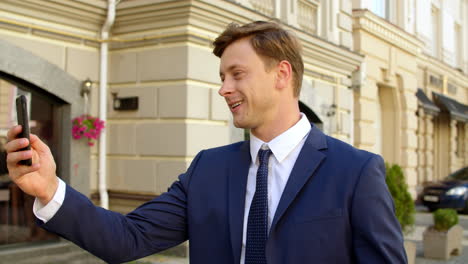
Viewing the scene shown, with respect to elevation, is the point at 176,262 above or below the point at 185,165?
below

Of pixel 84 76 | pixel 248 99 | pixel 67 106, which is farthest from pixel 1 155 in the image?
pixel 248 99

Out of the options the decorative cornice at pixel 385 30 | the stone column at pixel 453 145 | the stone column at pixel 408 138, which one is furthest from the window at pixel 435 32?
the stone column at pixel 408 138

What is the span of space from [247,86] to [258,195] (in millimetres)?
417

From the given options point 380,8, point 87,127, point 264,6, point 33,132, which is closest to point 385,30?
point 380,8

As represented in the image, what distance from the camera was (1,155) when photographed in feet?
21.2

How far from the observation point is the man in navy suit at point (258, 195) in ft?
5.76

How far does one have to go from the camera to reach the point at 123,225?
2.00 m

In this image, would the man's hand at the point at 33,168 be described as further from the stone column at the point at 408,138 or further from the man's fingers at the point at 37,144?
the stone column at the point at 408,138

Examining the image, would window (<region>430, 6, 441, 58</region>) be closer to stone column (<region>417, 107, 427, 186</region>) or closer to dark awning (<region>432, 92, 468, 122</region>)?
dark awning (<region>432, 92, 468, 122</region>)

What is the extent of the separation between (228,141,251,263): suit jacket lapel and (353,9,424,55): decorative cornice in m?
10.9

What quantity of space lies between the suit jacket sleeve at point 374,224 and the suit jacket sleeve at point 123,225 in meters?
0.75

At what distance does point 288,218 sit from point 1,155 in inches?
218

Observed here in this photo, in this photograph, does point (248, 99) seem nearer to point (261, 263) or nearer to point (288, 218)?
point (288, 218)

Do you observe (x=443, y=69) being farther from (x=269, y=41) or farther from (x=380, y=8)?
(x=269, y=41)
